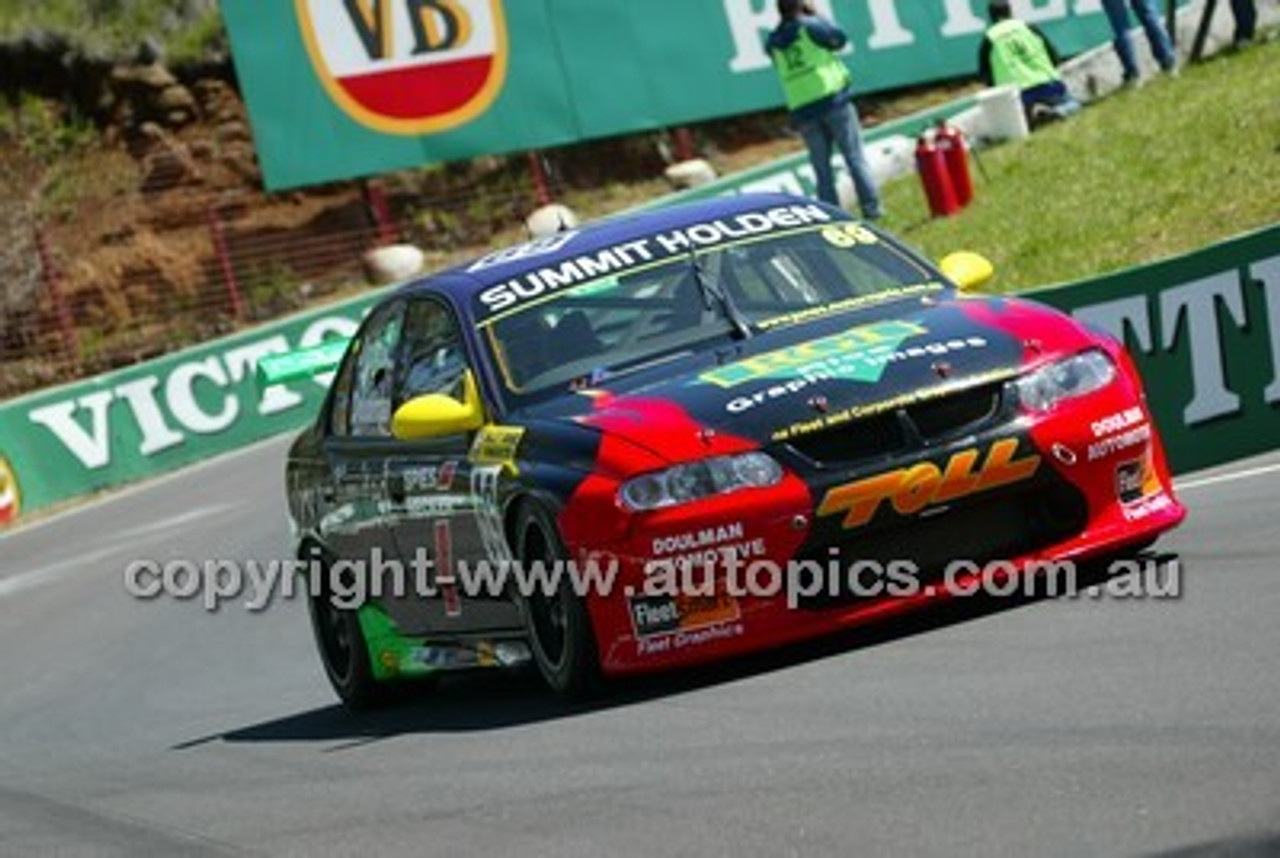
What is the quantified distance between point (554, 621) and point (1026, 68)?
16.5m

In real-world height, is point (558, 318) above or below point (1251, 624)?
above

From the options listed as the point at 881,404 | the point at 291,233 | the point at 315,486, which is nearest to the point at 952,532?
the point at 881,404

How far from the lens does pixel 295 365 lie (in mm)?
12281

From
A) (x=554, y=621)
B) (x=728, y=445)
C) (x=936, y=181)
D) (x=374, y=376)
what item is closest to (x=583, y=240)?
(x=374, y=376)

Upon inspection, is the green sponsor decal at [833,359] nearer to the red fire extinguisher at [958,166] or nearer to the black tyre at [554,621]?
the black tyre at [554,621]

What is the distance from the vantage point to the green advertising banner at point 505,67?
29812 mm

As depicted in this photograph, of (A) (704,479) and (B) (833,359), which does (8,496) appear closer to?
(B) (833,359)

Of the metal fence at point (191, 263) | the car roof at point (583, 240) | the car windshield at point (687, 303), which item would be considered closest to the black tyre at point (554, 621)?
the car windshield at point (687, 303)

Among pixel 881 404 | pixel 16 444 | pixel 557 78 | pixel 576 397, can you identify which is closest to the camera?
pixel 881 404

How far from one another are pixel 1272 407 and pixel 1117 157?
829 cm

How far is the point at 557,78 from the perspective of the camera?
30969 mm

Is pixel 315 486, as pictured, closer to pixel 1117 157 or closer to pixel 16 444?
pixel 1117 157

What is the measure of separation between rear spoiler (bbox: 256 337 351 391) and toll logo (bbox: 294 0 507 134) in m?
17.7

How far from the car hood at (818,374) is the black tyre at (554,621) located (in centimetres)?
36
